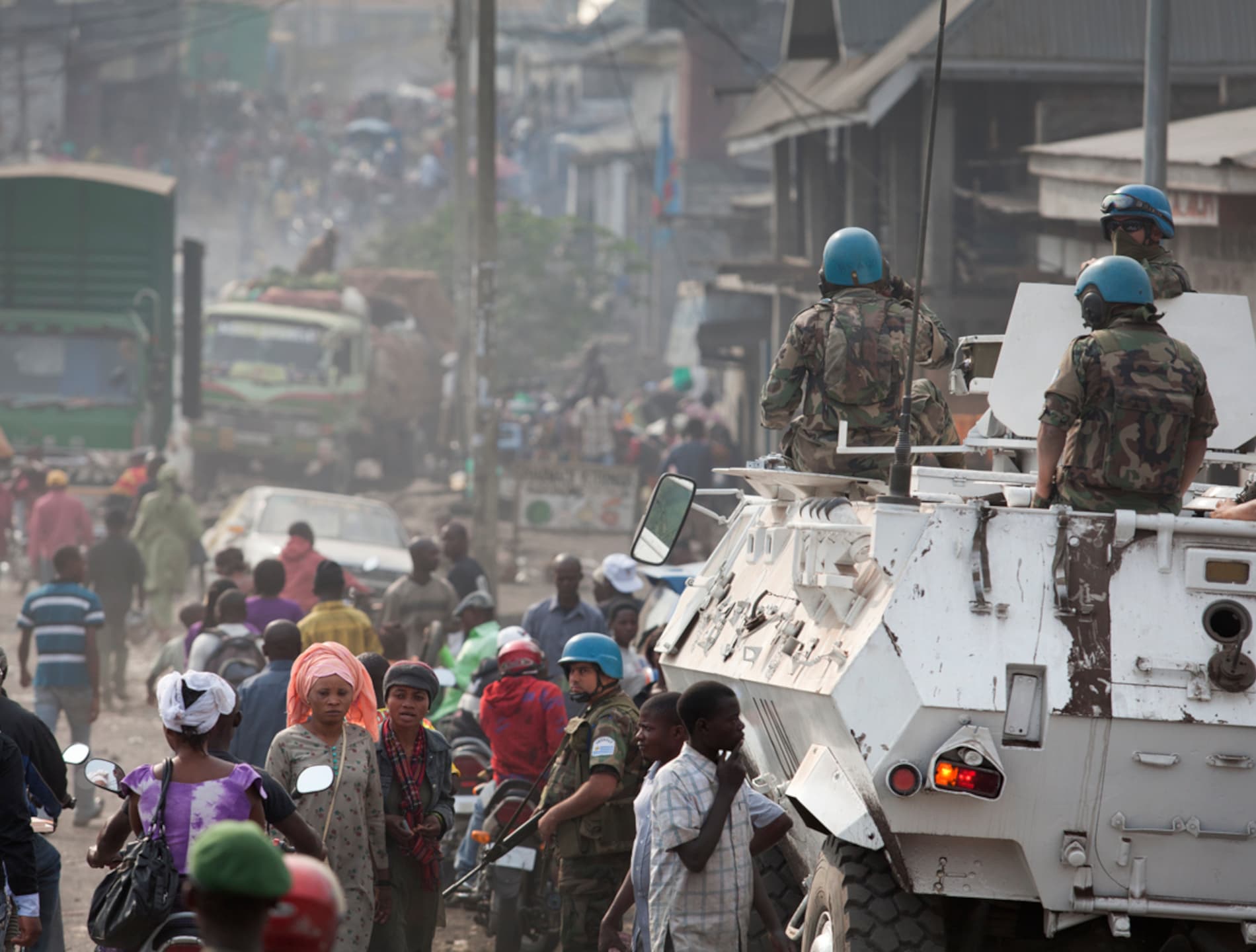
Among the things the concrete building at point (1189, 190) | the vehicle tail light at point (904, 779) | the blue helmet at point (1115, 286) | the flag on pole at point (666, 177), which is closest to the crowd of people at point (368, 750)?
the vehicle tail light at point (904, 779)

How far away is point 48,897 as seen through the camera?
6840 mm

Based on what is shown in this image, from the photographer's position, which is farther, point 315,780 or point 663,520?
point 663,520

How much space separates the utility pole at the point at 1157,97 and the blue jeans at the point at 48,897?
663 centimetres

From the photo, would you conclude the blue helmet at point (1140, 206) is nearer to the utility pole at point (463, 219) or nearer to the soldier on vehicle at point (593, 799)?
the soldier on vehicle at point (593, 799)

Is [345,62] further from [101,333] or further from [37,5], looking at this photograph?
[101,333]

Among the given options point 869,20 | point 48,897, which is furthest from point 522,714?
point 869,20

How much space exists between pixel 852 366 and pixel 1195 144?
21.2ft

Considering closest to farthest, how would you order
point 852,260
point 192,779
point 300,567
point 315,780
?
point 192,779, point 315,780, point 852,260, point 300,567

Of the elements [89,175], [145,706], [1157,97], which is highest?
[89,175]

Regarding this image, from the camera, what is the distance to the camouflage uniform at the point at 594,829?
741 centimetres

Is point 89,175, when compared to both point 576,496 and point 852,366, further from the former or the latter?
point 852,366

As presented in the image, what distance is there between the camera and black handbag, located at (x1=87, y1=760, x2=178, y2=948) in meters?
5.30

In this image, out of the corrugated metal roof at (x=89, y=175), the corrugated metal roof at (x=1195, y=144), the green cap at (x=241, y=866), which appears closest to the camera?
the green cap at (x=241, y=866)

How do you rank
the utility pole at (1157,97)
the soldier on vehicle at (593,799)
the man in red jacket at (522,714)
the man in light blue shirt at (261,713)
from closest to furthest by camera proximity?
1. the soldier on vehicle at (593,799)
2. the man in light blue shirt at (261,713)
3. the man in red jacket at (522,714)
4. the utility pole at (1157,97)
